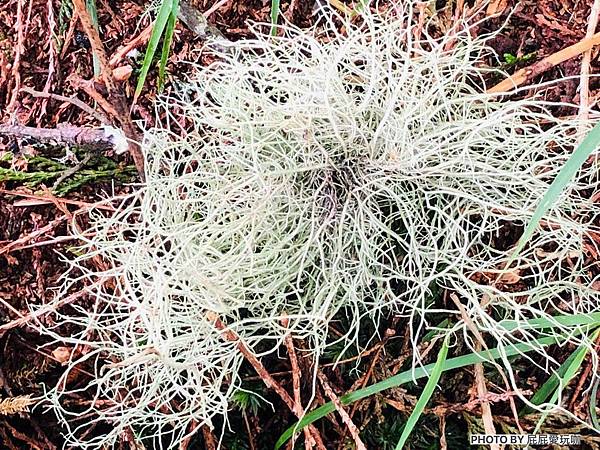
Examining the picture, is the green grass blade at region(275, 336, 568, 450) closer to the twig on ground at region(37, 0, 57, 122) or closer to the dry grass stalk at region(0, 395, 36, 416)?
the dry grass stalk at region(0, 395, 36, 416)

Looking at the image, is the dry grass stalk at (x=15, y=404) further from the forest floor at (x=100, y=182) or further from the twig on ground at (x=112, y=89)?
the twig on ground at (x=112, y=89)

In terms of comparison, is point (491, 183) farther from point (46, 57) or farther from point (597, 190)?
point (46, 57)

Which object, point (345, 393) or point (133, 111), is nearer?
point (345, 393)

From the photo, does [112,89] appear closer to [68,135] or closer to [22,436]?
[68,135]

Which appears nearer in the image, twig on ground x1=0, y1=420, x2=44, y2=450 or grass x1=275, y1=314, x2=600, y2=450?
grass x1=275, y1=314, x2=600, y2=450

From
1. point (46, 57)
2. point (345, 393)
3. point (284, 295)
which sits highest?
point (46, 57)

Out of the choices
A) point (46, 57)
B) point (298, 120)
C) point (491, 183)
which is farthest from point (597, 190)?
point (46, 57)

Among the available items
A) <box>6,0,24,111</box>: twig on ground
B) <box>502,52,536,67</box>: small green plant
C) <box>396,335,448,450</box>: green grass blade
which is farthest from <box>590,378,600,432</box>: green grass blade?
<box>6,0,24,111</box>: twig on ground
